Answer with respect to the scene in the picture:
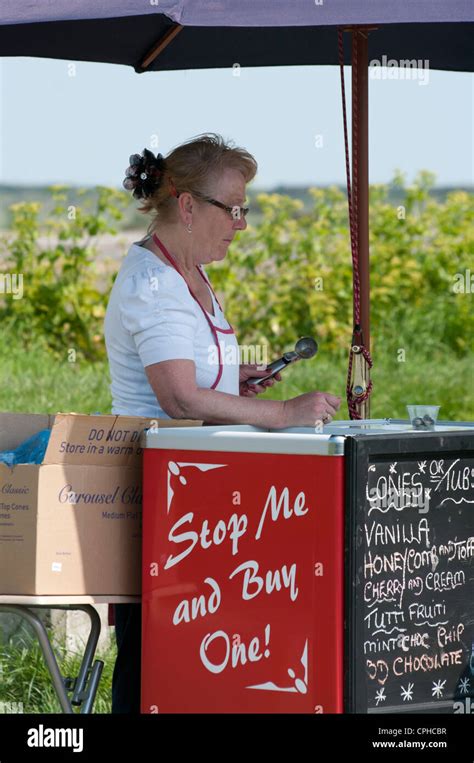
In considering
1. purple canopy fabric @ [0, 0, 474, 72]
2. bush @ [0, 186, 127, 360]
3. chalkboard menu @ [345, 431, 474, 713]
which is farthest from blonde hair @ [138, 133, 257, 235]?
bush @ [0, 186, 127, 360]

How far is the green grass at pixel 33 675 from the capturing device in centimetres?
413

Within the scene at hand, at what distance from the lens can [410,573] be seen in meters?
2.88

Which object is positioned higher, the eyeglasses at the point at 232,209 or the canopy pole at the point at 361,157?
the canopy pole at the point at 361,157

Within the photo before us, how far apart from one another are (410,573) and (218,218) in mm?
1071

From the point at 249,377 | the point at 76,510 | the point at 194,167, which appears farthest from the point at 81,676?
the point at 194,167

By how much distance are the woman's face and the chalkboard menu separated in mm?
850

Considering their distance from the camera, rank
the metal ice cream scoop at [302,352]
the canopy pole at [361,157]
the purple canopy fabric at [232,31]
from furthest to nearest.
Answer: the canopy pole at [361,157] → the metal ice cream scoop at [302,352] → the purple canopy fabric at [232,31]

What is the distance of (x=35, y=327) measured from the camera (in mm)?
8078

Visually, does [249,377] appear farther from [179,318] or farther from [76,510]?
[76,510]

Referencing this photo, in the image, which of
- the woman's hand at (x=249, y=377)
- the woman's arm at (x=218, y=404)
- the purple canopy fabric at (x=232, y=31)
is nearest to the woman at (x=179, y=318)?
the woman's arm at (x=218, y=404)

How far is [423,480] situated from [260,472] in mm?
366

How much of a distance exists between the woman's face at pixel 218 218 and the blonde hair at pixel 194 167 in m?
0.02

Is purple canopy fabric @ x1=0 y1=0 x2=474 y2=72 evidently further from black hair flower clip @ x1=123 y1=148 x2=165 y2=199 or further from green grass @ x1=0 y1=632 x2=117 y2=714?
green grass @ x1=0 y1=632 x2=117 y2=714

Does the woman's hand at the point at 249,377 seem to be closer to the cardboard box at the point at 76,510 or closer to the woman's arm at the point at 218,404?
the woman's arm at the point at 218,404
